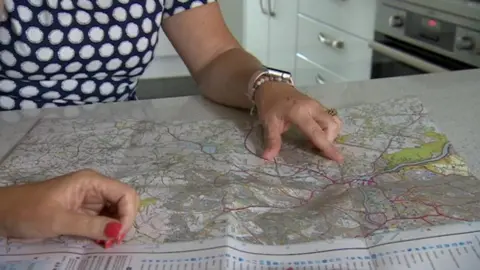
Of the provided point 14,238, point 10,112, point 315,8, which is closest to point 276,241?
point 14,238

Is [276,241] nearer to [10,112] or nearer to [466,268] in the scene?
[466,268]

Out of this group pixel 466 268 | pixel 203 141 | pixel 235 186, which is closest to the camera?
pixel 466 268

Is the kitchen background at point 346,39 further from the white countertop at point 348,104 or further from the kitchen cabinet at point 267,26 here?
the white countertop at point 348,104

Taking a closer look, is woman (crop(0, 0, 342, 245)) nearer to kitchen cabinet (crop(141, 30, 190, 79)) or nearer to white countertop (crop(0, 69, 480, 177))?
white countertop (crop(0, 69, 480, 177))

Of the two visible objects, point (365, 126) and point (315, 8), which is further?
point (315, 8)

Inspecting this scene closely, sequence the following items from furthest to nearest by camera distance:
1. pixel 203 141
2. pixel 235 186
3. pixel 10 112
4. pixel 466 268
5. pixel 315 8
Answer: pixel 315 8, pixel 10 112, pixel 203 141, pixel 235 186, pixel 466 268

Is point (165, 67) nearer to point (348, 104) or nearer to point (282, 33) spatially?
point (282, 33)

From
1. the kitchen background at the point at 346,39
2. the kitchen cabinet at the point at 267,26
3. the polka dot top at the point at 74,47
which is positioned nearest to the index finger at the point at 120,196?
the polka dot top at the point at 74,47

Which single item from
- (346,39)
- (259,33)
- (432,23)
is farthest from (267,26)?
(432,23)
